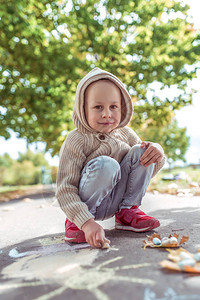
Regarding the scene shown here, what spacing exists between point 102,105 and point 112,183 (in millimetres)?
422

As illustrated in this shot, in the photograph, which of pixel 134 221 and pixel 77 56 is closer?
pixel 134 221

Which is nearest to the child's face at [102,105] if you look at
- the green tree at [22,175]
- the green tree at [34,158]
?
the green tree at [22,175]

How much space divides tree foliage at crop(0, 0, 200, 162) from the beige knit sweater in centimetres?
346

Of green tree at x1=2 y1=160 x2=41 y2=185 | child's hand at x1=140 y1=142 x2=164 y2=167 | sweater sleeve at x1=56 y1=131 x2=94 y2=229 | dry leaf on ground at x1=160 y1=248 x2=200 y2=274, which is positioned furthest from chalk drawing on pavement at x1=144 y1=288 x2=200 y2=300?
green tree at x1=2 y1=160 x2=41 y2=185

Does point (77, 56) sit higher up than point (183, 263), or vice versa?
point (77, 56)

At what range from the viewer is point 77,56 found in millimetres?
5637

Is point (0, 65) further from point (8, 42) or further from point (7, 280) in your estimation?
point (7, 280)

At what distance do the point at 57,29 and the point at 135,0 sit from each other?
1.62 m

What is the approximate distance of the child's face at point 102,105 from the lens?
1.63 metres

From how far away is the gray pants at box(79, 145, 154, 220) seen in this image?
1.56 m

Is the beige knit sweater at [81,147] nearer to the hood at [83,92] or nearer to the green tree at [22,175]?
the hood at [83,92]

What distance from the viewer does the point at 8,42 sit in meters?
5.17

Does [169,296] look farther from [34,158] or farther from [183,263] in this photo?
[34,158]

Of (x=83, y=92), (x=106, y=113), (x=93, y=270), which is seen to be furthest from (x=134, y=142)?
(x=93, y=270)
